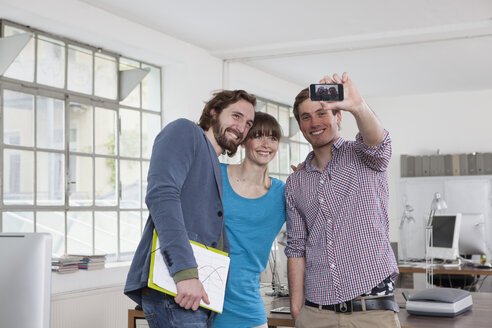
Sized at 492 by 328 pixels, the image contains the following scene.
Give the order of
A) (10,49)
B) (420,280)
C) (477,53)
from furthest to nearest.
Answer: (420,280) → (477,53) → (10,49)

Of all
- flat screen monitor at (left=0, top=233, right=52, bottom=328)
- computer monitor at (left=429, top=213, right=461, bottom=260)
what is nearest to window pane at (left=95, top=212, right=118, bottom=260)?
computer monitor at (left=429, top=213, right=461, bottom=260)

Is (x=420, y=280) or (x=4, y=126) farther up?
(x=4, y=126)

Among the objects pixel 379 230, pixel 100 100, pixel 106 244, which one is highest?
pixel 100 100

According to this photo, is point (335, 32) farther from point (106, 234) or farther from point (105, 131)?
point (106, 234)

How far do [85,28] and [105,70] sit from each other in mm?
797

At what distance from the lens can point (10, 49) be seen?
4.94 m

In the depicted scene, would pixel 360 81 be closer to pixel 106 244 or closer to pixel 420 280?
pixel 420 280

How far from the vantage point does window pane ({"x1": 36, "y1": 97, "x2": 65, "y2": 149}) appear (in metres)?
5.32

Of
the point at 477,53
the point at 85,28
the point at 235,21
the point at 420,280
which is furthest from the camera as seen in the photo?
the point at 420,280

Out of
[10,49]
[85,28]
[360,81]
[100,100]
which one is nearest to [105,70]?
[100,100]

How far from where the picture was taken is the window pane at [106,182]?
593 centimetres

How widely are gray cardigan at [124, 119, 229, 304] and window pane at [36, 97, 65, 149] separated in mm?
3827

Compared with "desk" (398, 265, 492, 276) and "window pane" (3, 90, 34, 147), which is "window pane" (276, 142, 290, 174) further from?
"window pane" (3, 90, 34, 147)

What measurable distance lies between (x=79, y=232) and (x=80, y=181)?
1.59 feet
